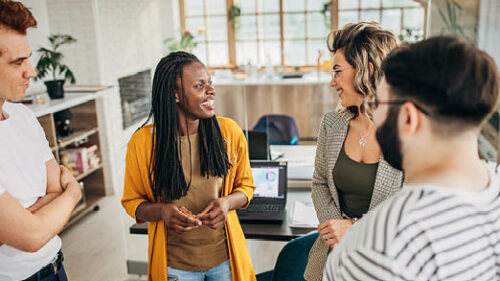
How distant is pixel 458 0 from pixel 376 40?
1.51 meters

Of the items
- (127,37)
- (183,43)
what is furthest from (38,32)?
(183,43)

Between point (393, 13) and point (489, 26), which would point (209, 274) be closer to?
point (489, 26)

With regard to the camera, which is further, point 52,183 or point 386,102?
point 52,183

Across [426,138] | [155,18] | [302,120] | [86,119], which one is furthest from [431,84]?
[86,119]

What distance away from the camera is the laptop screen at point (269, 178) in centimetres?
245

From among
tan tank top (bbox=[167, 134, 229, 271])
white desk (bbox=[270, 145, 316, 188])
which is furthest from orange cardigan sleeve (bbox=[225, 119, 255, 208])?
white desk (bbox=[270, 145, 316, 188])

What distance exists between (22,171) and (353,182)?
1092mm

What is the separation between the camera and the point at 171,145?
1.66 metres

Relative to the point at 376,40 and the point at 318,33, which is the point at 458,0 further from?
the point at 318,33

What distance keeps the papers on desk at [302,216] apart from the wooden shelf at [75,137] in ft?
8.08

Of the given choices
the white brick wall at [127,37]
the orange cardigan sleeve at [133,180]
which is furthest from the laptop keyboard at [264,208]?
the white brick wall at [127,37]

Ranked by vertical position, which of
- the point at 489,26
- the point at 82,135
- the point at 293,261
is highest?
the point at 489,26

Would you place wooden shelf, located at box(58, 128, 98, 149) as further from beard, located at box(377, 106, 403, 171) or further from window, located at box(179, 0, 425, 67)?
beard, located at box(377, 106, 403, 171)

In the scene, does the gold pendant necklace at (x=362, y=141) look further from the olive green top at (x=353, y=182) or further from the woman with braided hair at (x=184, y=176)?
the woman with braided hair at (x=184, y=176)
